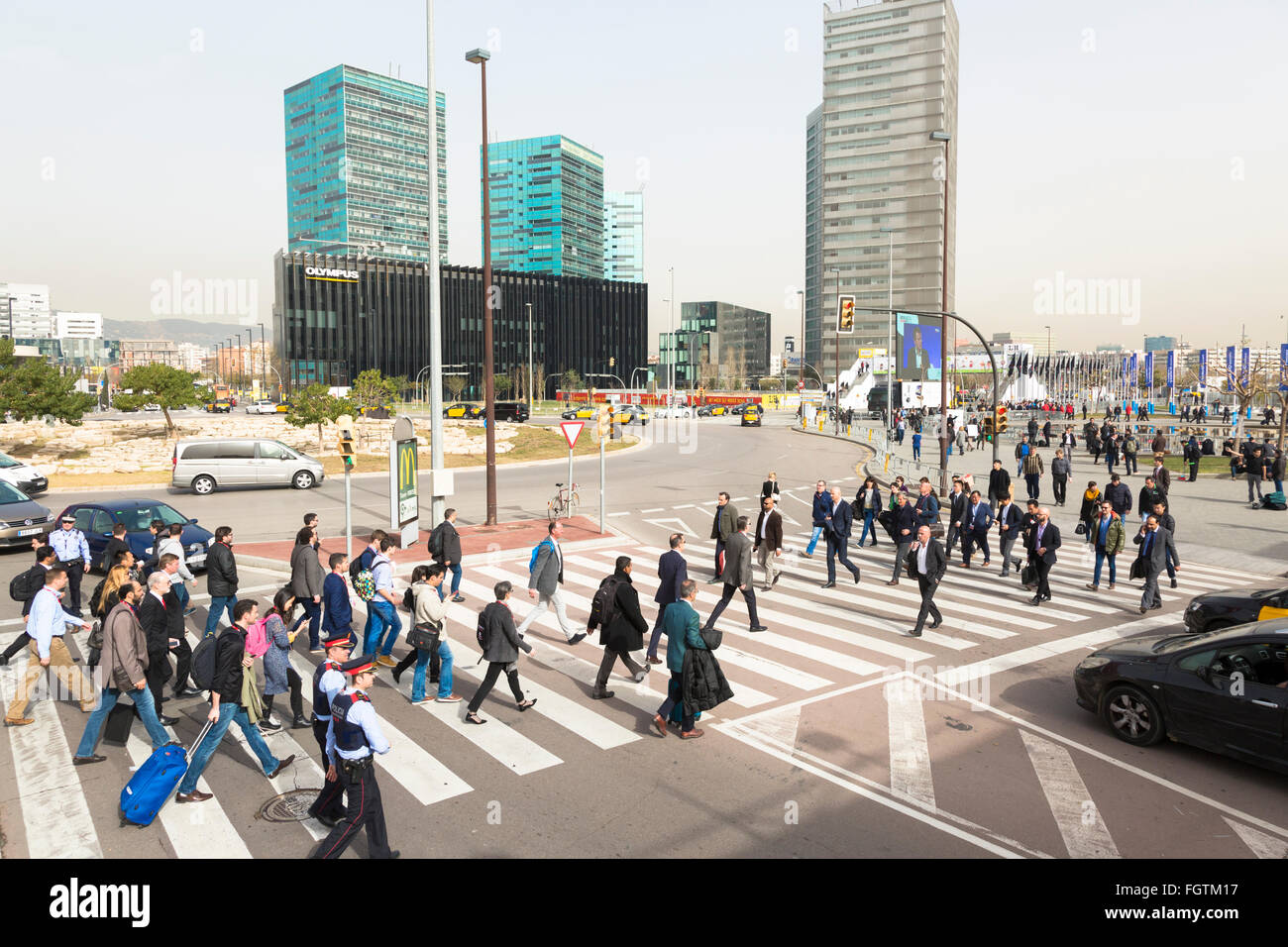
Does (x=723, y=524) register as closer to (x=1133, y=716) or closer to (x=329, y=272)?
(x=1133, y=716)

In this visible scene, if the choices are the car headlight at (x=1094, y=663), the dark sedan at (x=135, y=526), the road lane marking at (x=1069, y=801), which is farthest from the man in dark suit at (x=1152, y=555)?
the dark sedan at (x=135, y=526)

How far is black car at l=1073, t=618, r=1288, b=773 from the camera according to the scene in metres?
7.33

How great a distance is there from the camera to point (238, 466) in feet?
90.4

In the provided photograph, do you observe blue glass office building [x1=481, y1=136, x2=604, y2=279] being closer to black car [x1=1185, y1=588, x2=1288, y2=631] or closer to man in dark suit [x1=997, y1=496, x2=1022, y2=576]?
man in dark suit [x1=997, y1=496, x2=1022, y2=576]

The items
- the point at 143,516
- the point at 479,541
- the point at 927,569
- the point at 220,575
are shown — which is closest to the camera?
the point at 220,575

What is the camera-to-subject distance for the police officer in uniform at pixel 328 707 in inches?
A: 244

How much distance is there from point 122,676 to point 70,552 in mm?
6989

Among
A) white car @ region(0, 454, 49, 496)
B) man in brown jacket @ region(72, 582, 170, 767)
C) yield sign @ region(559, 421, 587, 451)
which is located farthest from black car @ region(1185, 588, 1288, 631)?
white car @ region(0, 454, 49, 496)

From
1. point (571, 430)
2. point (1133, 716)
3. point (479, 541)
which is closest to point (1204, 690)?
point (1133, 716)

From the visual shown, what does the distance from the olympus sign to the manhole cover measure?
12064 centimetres

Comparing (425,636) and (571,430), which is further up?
(571,430)
